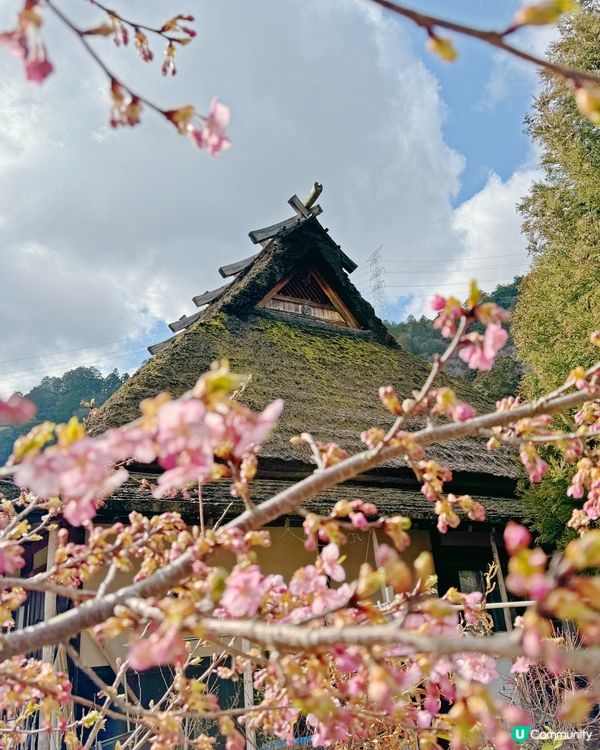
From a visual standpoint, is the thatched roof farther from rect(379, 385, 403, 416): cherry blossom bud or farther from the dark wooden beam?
rect(379, 385, 403, 416): cherry blossom bud

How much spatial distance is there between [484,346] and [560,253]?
578 cm

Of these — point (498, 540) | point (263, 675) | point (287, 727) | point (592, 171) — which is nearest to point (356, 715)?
point (263, 675)

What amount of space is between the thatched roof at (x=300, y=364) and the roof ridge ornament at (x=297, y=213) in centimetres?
57

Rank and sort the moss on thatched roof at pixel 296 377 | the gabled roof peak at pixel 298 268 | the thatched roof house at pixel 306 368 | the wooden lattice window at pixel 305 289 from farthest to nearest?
the wooden lattice window at pixel 305 289 < the gabled roof peak at pixel 298 268 < the moss on thatched roof at pixel 296 377 < the thatched roof house at pixel 306 368

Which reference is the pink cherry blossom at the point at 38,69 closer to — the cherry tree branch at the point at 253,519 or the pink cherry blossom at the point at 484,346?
the cherry tree branch at the point at 253,519

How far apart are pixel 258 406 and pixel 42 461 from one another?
16.5 ft

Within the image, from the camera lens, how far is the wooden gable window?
8352 millimetres

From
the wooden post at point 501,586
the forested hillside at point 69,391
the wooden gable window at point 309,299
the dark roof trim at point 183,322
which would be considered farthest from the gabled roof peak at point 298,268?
the forested hillside at point 69,391

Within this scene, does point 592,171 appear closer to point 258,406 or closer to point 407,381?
point 407,381

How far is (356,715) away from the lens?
46.0 inches

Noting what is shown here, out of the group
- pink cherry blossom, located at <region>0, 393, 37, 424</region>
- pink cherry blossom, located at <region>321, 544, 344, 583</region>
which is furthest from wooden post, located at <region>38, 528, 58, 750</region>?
pink cherry blossom, located at <region>0, 393, 37, 424</region>

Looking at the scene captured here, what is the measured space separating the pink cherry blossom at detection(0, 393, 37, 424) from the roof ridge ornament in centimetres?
845

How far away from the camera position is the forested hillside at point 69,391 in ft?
115

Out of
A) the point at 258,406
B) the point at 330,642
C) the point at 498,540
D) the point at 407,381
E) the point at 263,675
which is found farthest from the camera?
the point at 407,381
